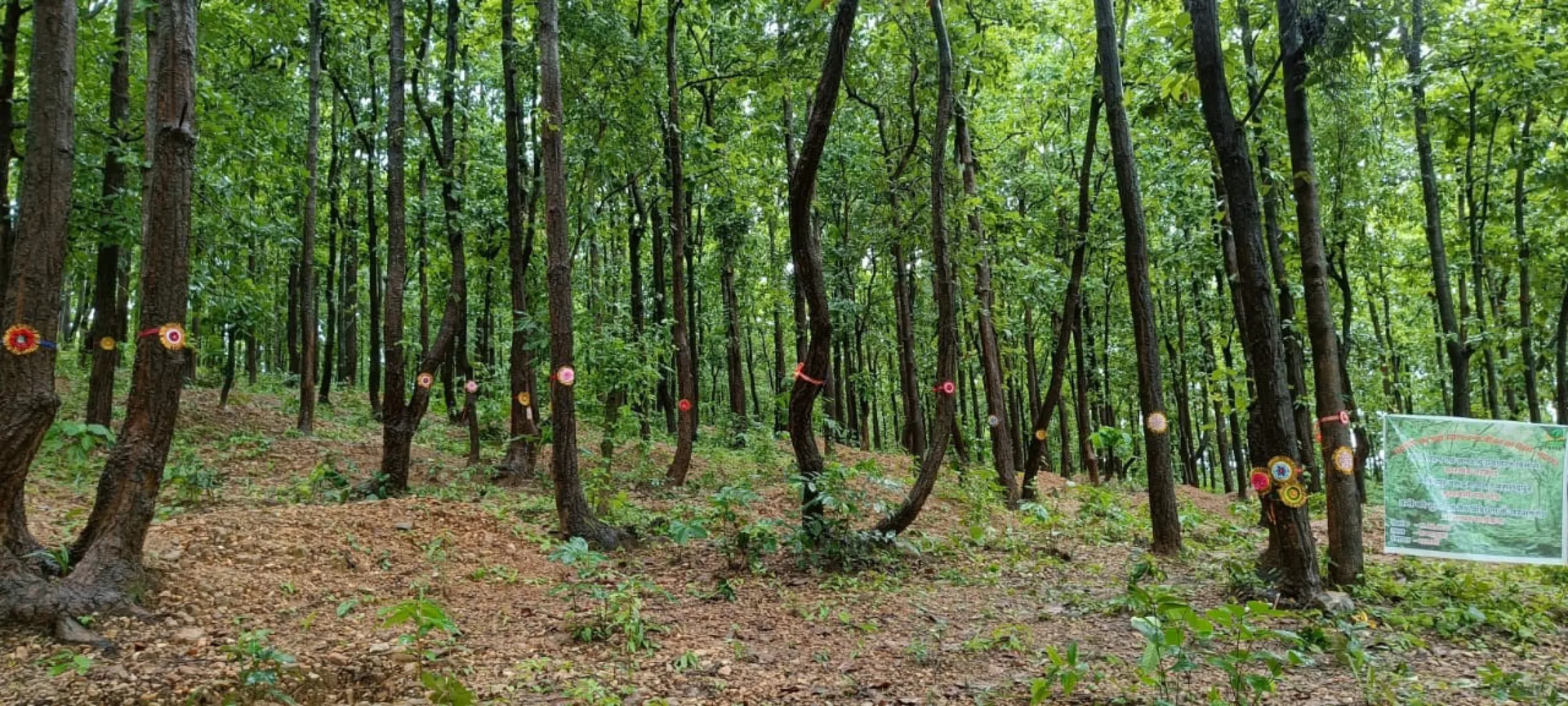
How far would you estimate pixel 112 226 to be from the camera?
9555 mm

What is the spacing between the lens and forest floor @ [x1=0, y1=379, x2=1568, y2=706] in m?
3.99

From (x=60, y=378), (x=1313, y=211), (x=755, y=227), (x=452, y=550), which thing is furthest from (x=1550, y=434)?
(x=60, y=378)

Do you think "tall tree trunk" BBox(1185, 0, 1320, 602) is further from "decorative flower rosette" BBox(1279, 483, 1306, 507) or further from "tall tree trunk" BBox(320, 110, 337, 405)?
"tall tree trunk" BBox(320, 110, 337, 405)

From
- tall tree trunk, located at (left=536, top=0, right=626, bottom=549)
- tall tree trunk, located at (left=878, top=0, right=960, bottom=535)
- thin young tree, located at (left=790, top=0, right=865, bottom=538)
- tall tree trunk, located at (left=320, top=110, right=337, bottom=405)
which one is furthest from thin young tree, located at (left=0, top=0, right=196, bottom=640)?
tall tree trunk, located at (left=320, top=110, right=337, bottom=405)

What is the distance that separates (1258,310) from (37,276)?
8509 millimetres

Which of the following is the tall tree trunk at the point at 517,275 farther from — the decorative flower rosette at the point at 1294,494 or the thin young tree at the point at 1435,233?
the thin young tree at the point at 1435,233

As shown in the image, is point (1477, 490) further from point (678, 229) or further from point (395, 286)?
point (395, 286)

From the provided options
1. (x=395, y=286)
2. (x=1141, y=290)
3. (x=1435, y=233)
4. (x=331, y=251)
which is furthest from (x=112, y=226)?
(x=1435, y=233)

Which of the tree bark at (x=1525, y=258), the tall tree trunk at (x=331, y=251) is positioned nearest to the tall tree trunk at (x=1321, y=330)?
the tree bark at (x=1525, y=258)

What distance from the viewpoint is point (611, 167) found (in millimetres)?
12078

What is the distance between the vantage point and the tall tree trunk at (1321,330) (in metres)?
6.20

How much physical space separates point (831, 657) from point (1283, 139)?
9404 millimetres

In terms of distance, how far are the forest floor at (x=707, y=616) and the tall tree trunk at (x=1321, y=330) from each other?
0.55m

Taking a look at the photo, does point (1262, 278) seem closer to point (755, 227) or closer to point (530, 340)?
point (530, 340)
